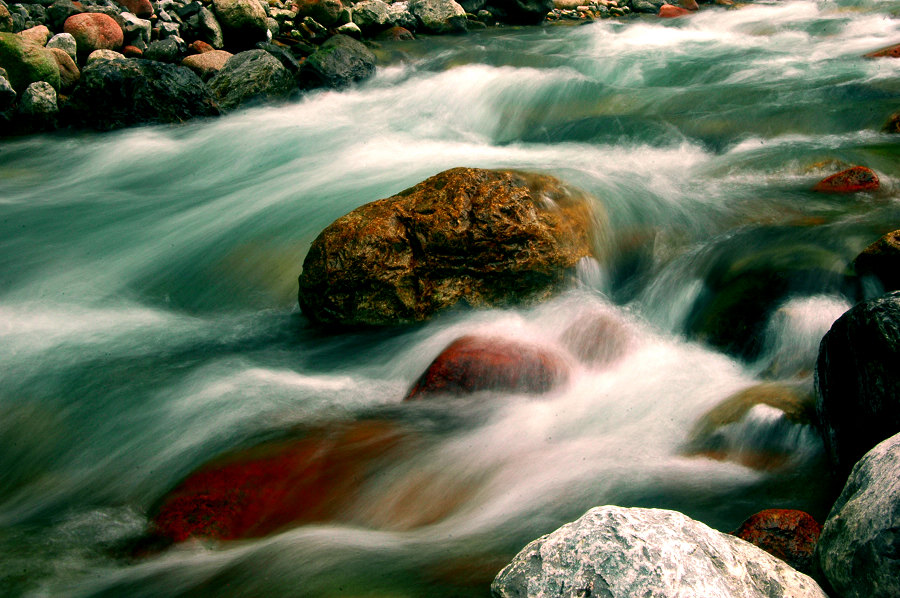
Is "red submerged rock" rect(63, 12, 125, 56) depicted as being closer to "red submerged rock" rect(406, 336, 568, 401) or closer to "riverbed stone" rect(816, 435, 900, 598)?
"red submerged rock" rect(406, 336, 568, 401)

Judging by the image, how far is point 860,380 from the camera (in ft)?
12.5

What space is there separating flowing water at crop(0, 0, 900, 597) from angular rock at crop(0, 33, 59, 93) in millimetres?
1065

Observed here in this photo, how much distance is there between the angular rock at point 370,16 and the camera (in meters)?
15.9

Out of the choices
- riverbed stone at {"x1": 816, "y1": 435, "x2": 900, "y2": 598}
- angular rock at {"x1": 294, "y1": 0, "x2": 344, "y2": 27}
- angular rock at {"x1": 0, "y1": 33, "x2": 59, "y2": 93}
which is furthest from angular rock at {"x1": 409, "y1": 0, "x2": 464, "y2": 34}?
riverbed stone at {"x1": 816, "y1": 435, "x2": 900, "y2": 598}

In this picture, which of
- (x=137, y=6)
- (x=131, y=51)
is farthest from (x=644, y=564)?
(x=137, y=6)

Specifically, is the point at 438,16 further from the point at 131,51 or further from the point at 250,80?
the point at 131,51

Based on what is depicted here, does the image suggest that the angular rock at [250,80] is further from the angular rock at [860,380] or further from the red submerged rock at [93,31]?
the angular rock at [860,380]

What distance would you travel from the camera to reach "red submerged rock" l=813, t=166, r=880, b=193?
7.24m

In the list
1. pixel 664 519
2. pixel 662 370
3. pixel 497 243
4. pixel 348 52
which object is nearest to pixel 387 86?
pixel 348 52

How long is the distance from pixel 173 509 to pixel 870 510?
139 inches

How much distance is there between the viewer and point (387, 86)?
1305 cm

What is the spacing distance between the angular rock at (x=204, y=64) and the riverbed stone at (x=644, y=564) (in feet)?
38.2

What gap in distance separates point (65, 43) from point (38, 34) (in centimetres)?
44

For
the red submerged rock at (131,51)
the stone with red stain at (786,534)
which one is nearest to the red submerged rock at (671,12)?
the red submerged rock at (131,51)
